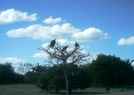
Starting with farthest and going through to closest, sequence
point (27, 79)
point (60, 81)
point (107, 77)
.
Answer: point (27, 79) → point (107, 77) → point (60, 81)

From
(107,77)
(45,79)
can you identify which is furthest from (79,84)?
(107,77)

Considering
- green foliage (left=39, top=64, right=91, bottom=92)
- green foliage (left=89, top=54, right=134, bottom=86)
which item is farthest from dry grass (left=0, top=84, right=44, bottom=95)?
green foliage (left=89, top=54, right=134, bottom=86)

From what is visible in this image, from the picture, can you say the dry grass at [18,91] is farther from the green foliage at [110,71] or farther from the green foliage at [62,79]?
the green foliage at [110,71]

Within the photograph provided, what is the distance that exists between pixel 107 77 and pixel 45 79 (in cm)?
2412

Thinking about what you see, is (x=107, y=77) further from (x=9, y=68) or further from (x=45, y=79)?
(x=9, y=68)

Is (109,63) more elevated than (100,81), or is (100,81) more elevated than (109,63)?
(109,63)

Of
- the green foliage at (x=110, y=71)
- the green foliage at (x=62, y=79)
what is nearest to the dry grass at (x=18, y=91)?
the green foliage at (x=62, y=79)

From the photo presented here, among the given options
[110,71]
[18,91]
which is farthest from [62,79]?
[110,71]

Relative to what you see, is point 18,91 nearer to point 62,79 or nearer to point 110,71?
point 62,79

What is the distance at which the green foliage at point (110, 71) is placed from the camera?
64000 millimetres

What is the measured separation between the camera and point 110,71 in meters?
64.4

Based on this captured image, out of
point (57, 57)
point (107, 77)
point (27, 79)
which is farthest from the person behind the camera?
point (27, 79)

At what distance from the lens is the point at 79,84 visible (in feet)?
140

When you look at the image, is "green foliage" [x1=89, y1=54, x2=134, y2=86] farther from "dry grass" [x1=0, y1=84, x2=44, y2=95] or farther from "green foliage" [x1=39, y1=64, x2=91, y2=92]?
"green foliage" [x1=39, y1=64, x2=91, y2=92]
